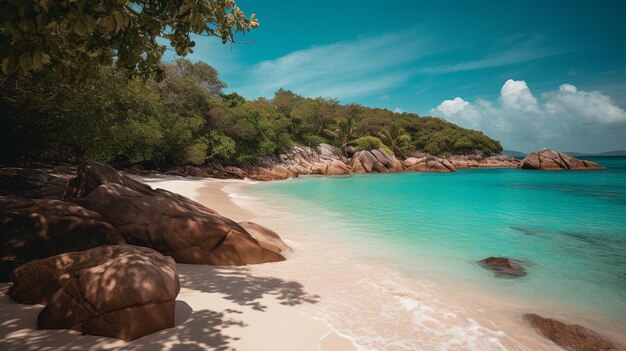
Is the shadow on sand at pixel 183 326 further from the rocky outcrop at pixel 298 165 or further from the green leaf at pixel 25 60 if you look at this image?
the rocky outcrop at pixel 298 165

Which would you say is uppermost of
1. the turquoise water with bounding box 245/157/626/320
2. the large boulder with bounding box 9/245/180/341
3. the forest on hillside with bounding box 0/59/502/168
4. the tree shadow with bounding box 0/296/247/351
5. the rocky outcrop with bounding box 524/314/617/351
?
the forest on hillside with bounding box 0/59/502/168

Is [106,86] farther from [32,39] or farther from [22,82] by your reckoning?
[32,39]

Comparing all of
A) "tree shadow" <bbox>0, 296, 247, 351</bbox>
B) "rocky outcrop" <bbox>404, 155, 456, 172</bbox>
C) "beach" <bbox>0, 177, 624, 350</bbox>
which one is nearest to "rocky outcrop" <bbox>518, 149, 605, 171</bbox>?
"rocky outcrop" <bbox>404, 155, 456, 172</bbox>

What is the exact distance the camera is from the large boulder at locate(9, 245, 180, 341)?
130 inches

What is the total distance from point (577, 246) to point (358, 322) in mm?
10228

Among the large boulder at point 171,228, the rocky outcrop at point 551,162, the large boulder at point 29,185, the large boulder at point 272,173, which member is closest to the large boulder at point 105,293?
the large boulder at point 171,228

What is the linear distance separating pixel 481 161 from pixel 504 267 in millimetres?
81263

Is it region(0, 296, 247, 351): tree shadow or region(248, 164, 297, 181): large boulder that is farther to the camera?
region(248, 164, 297, 181): large boulder

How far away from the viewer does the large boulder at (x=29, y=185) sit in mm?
6758

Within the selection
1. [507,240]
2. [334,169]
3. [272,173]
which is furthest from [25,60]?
[334,169]

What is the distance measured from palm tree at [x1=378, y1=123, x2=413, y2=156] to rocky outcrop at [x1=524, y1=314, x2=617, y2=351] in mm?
58900

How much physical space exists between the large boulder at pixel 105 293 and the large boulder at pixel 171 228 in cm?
203

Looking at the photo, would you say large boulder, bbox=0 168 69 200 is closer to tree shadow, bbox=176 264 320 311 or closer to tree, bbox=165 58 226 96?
tree shadow, bbox=176 264 320 311

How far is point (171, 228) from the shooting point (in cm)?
617
